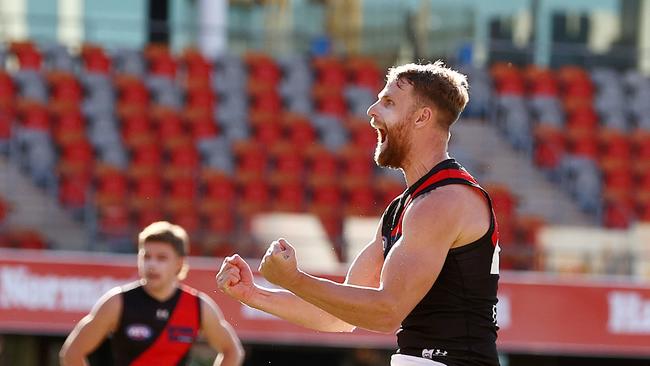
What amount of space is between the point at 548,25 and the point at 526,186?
3838mm

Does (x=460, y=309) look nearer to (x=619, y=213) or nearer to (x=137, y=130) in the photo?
(x=137, y=130)

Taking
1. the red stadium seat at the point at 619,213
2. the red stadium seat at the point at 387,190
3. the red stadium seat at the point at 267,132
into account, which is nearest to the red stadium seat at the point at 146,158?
the red stadium seat at the point at 267,132

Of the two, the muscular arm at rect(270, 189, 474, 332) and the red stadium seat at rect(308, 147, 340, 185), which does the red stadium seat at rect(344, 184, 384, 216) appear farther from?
the muscular arm at rect(270, 189, 474, 332)

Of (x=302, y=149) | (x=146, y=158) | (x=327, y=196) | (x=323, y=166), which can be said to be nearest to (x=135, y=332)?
(x=146, y=158)

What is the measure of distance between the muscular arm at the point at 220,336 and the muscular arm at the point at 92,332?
48 cm

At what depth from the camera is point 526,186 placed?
16172 mm

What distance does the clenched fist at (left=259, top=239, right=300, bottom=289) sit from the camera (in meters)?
3.88

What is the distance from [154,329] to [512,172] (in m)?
9.62

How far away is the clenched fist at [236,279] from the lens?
4.21m

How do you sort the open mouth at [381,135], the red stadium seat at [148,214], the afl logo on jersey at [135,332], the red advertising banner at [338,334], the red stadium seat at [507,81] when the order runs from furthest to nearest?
1. the red stadium seat at [507,81]
2. the red stadium seat at [148,214]
3. the red advertising banner at [338,334]
4. the afl logo on jersey at [135,332]
5. the open mouth at [381,135]

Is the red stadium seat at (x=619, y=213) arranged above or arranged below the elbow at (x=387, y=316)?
below

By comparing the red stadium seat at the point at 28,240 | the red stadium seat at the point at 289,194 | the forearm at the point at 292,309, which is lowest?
the red stadium seat at the point at 28,240

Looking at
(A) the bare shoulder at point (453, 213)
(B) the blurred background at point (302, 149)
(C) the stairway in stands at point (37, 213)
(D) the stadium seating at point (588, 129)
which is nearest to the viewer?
(A) the bare shoulder at point (453, 213)

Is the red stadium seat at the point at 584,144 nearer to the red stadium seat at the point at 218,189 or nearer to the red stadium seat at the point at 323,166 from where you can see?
the red stadium seat at the point at 323,166
